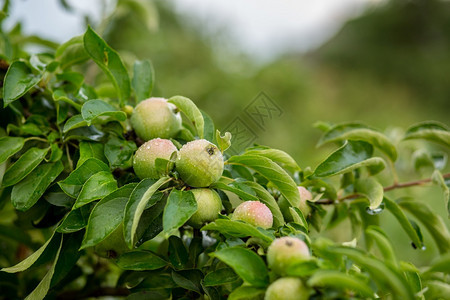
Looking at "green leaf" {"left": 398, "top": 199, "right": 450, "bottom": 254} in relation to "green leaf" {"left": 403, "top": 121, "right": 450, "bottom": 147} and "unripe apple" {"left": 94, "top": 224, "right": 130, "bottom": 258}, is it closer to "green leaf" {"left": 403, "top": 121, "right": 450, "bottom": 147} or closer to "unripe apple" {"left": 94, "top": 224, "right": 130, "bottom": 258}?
"green leaf" {"left": 403, "top": 121, "right": 450, "bottom": 147}

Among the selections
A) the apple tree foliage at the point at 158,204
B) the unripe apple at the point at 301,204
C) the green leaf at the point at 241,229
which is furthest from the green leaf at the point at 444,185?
the green leaf at the point at 241,229

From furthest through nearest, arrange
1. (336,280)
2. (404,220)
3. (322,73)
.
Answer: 1. (322,73)
2. (404,220)
3. (336,280)

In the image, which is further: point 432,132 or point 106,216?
point 432,132

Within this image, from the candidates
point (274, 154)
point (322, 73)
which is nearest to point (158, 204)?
point (274, 154)

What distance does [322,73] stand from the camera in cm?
674

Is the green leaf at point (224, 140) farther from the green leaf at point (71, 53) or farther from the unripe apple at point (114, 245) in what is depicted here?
the green leaf at point (71, 53)

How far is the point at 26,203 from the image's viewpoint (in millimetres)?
463

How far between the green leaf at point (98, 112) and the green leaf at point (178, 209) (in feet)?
0.44

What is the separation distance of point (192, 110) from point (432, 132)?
15.0 inches

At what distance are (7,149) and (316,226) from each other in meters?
0.41

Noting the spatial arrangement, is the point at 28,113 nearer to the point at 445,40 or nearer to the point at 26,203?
the point at 26,203

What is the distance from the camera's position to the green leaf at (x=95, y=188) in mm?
410

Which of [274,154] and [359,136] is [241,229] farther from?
[359,136]

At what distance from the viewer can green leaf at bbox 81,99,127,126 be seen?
1.52ft
